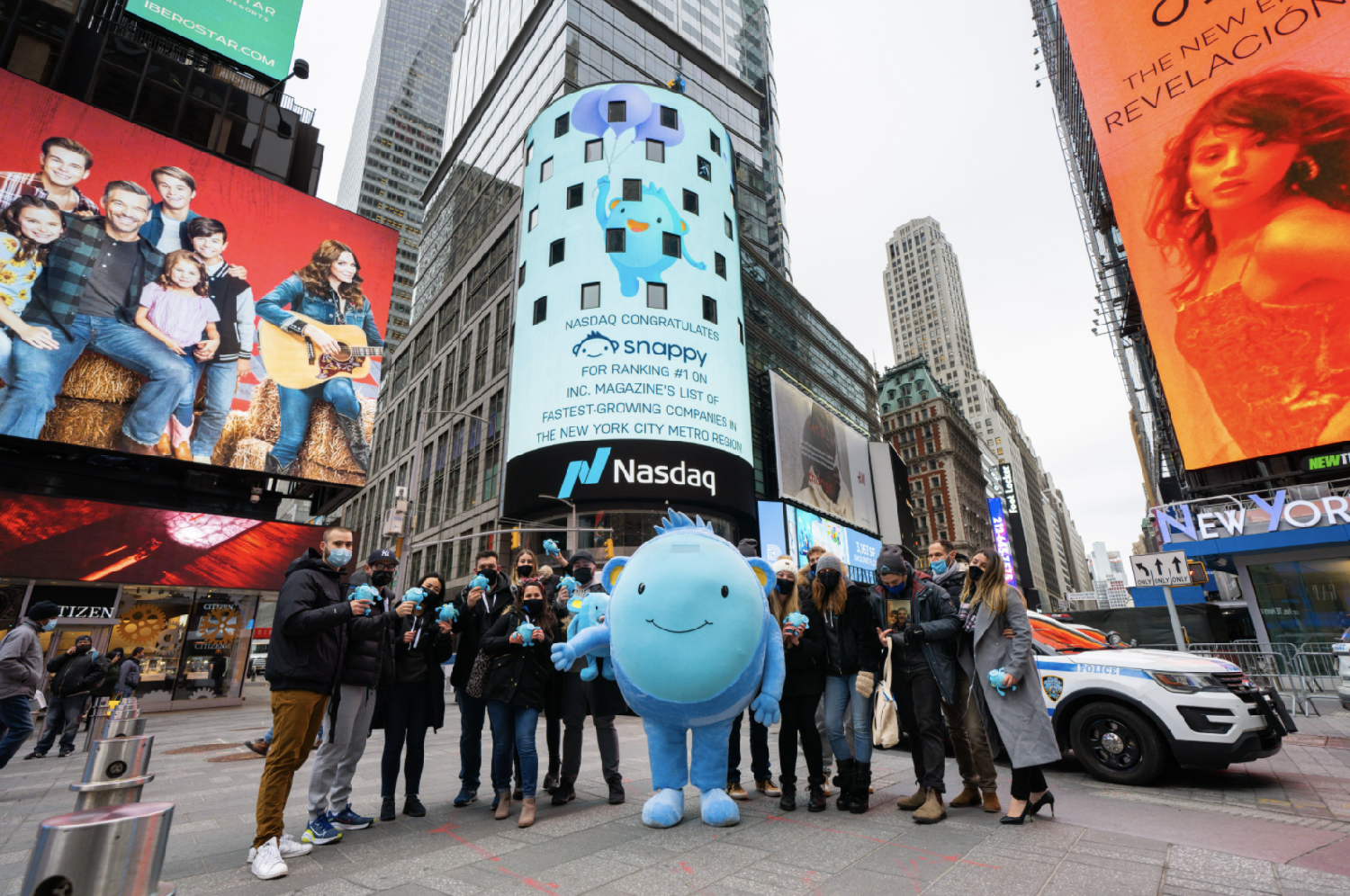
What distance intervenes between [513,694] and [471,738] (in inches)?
32.5

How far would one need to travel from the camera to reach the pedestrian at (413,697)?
16.9ft

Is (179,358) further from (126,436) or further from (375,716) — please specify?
(375,716)

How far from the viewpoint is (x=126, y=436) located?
19.5 m

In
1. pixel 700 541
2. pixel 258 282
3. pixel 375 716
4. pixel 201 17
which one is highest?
pixel 201 17

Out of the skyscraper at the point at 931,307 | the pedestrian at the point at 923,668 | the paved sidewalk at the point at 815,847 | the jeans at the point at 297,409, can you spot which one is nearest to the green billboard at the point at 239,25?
the jeans at the point at 297,409

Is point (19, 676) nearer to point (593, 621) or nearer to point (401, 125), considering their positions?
point (593, 621)

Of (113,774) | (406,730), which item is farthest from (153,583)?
(113,774)

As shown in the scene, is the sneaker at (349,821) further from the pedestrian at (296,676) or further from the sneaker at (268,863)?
the sneaker at (268,863)

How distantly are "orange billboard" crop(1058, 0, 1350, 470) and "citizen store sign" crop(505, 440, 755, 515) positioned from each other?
626 inches

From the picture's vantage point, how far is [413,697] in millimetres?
5371

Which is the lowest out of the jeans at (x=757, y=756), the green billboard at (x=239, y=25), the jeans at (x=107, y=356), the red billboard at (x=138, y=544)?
the jeans at (x=757, y=756)

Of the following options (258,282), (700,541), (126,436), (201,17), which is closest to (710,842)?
(700,541)

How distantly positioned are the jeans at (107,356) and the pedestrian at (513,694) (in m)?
20.9

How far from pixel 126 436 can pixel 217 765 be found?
53.3 ft
